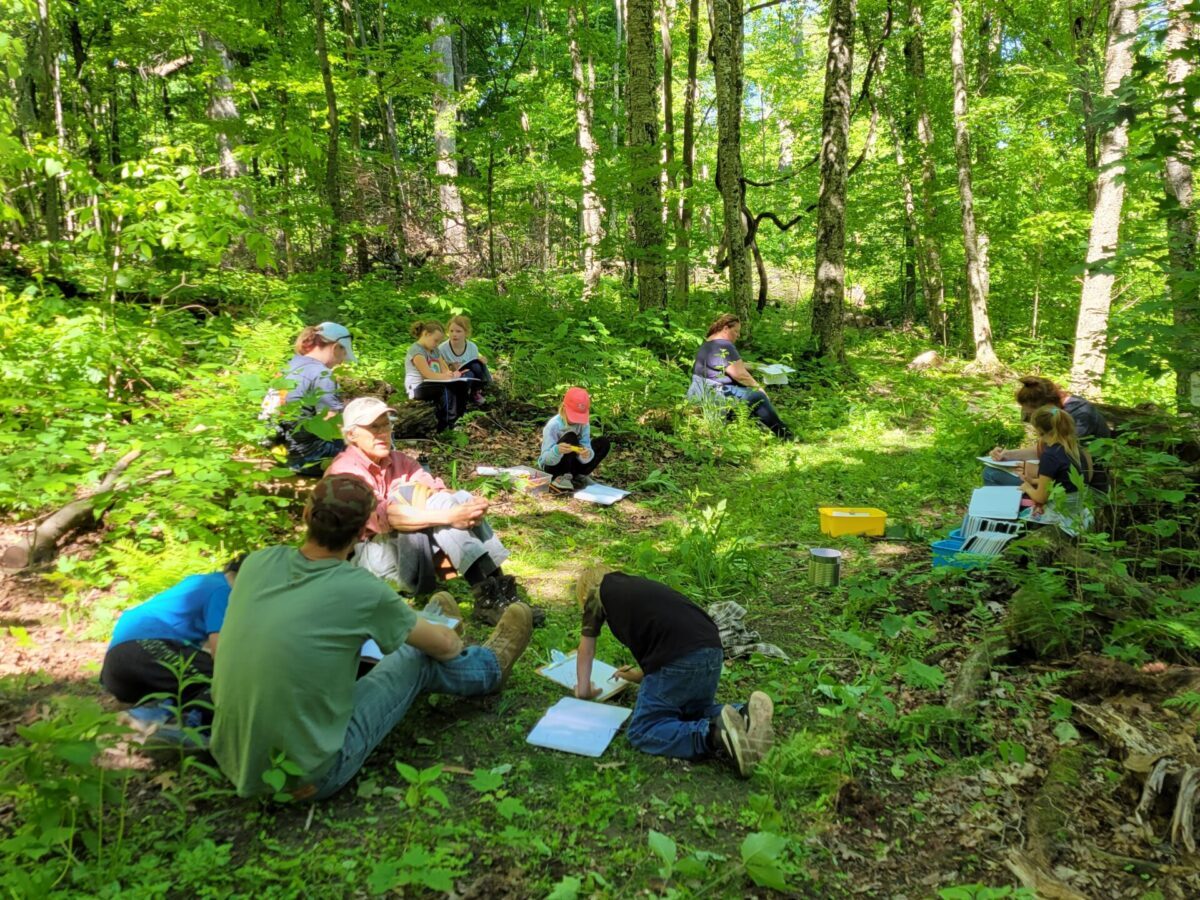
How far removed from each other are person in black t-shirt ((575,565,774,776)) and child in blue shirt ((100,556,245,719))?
150cm

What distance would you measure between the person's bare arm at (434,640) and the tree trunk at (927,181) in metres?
13.8

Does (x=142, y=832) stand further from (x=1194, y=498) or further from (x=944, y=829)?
(x=1194, y=498)

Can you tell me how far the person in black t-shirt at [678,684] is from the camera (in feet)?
9.25

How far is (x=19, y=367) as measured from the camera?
4141mm

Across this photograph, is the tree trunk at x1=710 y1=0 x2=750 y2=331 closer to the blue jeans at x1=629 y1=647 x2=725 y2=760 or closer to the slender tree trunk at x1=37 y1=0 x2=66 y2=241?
the slender tree trunk at x1=37 y1=0 x2=66 y2=241

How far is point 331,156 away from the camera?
9117 mm

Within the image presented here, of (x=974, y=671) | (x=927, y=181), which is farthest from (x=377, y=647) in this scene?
(x=927, y=181)

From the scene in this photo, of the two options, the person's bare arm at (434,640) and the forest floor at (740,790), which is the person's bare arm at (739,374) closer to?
the forest floor at (740,790)

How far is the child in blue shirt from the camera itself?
265 cm

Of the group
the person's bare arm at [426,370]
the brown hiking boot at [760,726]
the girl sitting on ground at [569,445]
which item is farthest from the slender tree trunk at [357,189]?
the brown hiking boot at [760,726]

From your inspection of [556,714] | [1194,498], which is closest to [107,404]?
[556,714]

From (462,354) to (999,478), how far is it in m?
4.88

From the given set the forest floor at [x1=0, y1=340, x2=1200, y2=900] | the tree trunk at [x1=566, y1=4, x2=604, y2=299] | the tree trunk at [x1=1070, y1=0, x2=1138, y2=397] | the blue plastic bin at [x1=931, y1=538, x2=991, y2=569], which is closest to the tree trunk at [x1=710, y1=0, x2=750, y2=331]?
the tree trunk at [x1=566, y1=4, x2=604, y2=299]

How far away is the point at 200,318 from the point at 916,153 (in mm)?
13052
